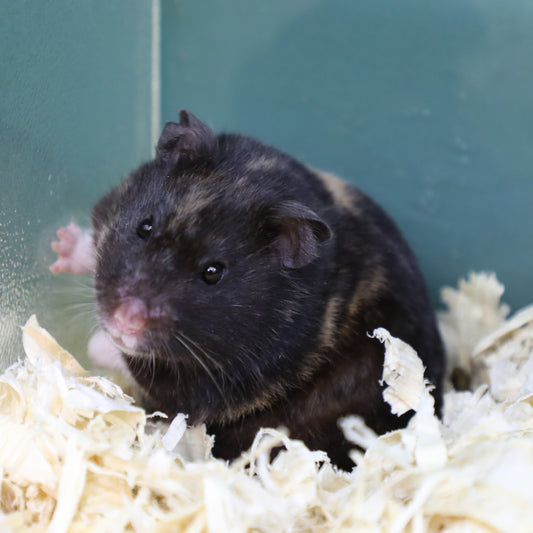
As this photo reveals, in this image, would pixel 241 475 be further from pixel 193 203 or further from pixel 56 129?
pixel 56 129

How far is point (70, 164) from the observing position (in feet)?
8.48

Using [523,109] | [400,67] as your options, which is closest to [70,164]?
[400,67]

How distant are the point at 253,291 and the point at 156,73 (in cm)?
186

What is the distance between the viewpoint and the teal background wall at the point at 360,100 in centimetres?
296

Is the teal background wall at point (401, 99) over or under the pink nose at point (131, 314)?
over

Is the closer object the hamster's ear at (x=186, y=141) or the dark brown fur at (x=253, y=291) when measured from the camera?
the dark brown fur at (x=253, y=291)

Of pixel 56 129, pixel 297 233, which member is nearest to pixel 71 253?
pixel 56 129

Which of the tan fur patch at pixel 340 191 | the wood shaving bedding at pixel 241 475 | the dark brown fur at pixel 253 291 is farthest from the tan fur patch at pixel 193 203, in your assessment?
the tan fur patch at pixel 340 191

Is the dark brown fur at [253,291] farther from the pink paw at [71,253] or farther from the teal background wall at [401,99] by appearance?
the teal background wall at [401,99]

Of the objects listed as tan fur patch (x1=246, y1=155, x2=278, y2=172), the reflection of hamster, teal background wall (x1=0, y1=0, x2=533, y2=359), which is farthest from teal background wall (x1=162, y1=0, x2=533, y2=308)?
tan fur patch (x1=246, y1=155, x2=278, y2=172)

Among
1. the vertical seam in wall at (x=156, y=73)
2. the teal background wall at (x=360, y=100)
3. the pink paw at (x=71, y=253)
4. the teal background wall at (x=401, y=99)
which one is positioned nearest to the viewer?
the pink paw at (x=71, y=253)

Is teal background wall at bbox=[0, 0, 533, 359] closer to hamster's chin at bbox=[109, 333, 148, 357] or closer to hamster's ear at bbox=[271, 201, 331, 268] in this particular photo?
hamster's chin at bbox=[109, 333, 148, 357]

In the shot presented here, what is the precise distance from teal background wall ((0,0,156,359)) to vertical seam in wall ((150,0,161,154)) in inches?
3.3

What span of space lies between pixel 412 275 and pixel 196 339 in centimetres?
106
